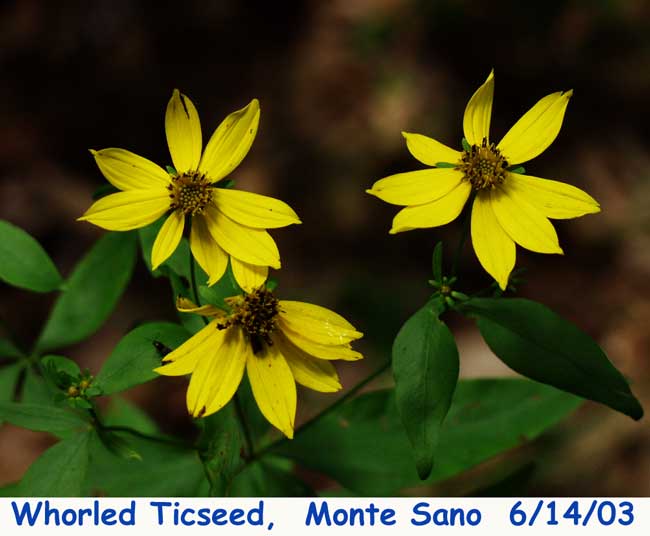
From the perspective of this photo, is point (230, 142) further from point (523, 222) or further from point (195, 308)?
point (523, 222)

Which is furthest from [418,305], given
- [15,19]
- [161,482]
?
[15,19]

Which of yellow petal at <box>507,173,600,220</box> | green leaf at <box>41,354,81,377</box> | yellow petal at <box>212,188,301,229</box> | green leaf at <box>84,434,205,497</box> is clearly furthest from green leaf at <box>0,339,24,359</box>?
yellow petal at <box>507,173,600,220</box>

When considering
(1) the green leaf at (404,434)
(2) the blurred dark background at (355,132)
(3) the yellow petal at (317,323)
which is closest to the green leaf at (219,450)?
(3) the yellow petal at (317,323)

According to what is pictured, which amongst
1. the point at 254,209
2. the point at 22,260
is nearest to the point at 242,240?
the point at 254,209

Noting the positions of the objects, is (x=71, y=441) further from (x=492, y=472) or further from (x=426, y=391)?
(x=492, y=472)

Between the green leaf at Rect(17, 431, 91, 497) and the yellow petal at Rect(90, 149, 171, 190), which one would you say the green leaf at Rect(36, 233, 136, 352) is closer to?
the yellow petal at Rect(90, 149, 171, 190)

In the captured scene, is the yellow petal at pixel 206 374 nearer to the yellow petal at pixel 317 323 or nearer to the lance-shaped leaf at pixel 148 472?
the yellow petal at pixel 317 323
